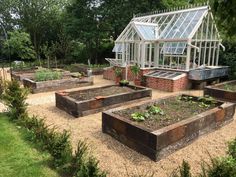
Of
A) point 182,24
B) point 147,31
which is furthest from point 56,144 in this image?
point 147,31

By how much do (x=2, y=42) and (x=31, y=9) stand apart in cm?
530

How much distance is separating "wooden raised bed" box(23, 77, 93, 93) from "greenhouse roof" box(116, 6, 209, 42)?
12.0ft

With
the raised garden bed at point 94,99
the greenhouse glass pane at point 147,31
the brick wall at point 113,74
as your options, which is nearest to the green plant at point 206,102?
the raised garden bed at point 94,99

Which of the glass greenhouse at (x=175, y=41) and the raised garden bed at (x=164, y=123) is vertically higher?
the glass greenhouse at (x=175, y=41)

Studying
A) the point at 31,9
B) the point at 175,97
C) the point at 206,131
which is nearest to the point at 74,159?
the point at 206,131

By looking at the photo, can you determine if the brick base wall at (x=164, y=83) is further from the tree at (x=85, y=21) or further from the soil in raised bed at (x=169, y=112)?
the tree at (x=85, y=21)

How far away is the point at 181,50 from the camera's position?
11039 millimetres

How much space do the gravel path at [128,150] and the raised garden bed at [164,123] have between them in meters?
0.15

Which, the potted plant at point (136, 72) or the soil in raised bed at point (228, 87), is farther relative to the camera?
the potted plant at point (136, 72)

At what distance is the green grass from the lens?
12.6 ft

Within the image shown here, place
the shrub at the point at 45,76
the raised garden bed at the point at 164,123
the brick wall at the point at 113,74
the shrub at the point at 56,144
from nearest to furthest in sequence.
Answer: the shrub at the point at 56,144 → the raised garden bed at the point at 164,123 → the shrub at the point at 45,76 → the brick wall at the point at 113,74

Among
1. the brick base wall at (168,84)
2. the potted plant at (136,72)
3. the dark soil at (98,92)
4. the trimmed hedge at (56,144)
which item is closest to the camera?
the trimmed hedge at (56,144)

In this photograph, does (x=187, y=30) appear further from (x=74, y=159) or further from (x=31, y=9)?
(x=31, y=9)

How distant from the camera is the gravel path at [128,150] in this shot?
4.11 m
